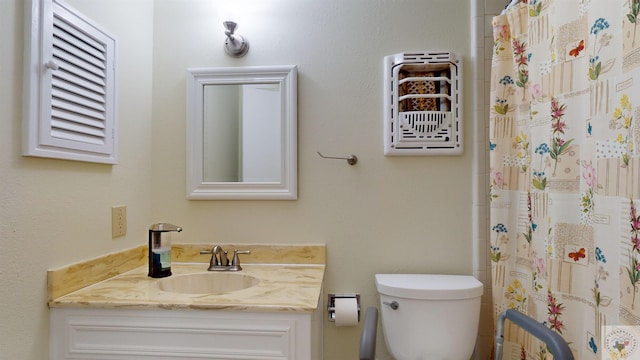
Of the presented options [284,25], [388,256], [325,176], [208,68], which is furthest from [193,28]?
[388,256]

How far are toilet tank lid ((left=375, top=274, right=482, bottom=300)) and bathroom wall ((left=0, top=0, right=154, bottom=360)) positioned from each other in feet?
3.73

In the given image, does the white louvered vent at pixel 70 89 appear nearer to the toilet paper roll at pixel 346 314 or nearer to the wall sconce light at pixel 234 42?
the wall sconce light at pixel 234 42

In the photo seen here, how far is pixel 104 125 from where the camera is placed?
55.2 inches

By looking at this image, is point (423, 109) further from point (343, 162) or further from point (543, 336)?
point (543, 336)

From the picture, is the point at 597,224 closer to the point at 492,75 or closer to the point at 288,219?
the point at 492,75

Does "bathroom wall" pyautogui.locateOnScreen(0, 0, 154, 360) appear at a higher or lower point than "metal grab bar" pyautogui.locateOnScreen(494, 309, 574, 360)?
higher

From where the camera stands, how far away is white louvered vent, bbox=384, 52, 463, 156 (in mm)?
1638

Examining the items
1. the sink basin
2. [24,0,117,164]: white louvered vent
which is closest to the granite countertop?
the sink basin

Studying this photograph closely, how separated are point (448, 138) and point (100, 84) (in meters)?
1.45

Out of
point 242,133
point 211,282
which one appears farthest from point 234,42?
point 211,282

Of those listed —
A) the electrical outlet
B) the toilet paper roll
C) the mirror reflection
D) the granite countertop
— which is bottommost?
the toilet paper roll

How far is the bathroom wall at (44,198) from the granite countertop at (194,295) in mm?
60

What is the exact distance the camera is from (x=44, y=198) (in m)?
1.15

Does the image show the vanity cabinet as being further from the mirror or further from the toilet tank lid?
the mirror
